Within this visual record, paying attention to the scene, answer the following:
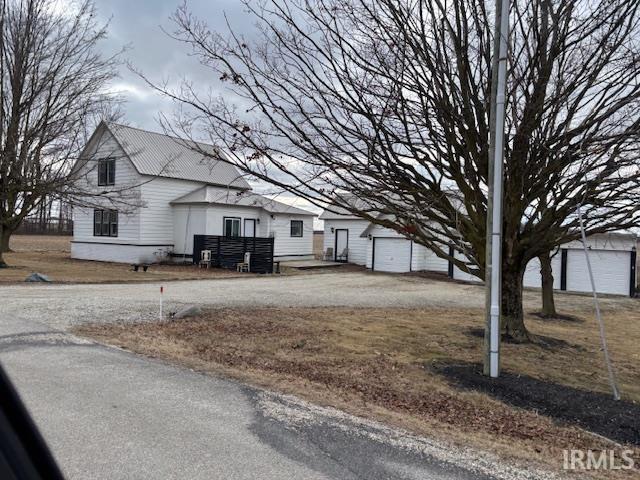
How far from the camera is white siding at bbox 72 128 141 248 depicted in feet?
88.2

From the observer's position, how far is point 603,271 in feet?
80.7

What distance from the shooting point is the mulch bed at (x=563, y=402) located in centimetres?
538

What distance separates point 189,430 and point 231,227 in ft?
84.0

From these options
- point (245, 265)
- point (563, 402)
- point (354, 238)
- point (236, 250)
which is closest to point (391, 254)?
point (354, 238)

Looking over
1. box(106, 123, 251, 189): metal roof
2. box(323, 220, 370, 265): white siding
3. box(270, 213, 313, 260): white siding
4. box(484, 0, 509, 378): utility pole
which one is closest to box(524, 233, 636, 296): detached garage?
box(323, 220, 370, 265): white siding

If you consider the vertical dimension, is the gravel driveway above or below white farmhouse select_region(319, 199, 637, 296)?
below

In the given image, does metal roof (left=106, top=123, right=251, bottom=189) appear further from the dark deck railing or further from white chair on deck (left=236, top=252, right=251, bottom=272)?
white chair on deck (left=236, top=252, right=251, bottom=272)

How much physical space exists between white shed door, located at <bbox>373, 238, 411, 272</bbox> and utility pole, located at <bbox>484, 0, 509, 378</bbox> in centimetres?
2228

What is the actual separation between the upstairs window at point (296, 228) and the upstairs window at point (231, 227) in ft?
15.5

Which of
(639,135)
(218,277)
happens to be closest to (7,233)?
(218,277)

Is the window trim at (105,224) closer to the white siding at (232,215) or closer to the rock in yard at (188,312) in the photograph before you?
the white siding at (232,215)

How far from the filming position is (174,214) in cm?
2923

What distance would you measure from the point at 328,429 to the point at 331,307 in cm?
989

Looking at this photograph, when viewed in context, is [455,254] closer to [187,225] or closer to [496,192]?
[187,225]
